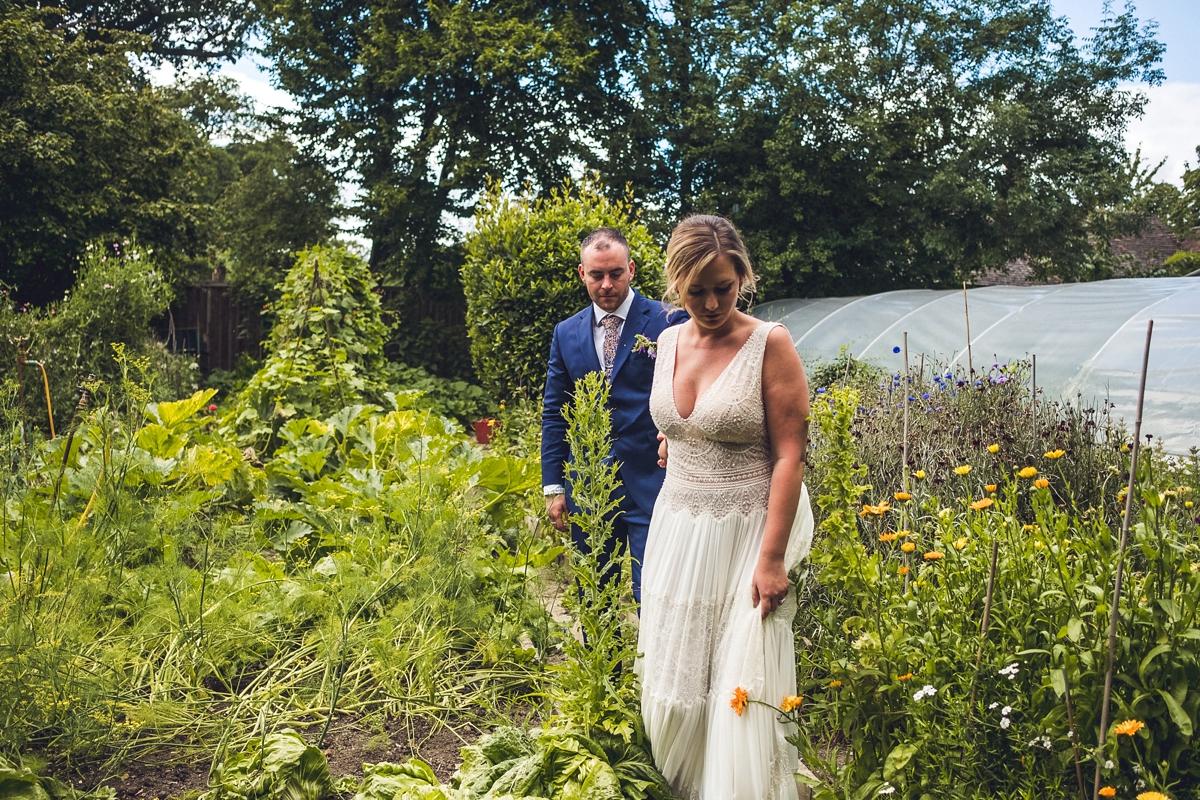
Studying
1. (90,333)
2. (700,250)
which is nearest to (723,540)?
(700,250)

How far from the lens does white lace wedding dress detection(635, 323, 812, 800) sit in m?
2.09

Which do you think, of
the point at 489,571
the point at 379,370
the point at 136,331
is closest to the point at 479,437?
the point at 379,370

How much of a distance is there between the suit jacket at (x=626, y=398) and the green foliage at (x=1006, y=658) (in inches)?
34.8

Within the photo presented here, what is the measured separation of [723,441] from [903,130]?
15.0 metres

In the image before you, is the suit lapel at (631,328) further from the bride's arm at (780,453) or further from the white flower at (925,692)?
the white flower at (925,692)

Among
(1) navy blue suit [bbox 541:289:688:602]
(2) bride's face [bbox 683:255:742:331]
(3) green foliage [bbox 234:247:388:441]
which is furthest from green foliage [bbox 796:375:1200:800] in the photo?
(3) green foliage [bbox 234:247:388:441]

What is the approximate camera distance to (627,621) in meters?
2.93

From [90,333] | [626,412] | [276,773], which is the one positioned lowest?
[276,773]

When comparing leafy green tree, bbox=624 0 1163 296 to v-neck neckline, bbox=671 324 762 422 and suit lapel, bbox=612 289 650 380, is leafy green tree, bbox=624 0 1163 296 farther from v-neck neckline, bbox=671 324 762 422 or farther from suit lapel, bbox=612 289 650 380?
v-neck neckline, bbox=671 324 762 422

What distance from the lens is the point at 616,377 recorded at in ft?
10.4

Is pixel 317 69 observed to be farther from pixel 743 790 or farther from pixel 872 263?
pixel 743 790

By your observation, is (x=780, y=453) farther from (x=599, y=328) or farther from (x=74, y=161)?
(x=74, y=161)

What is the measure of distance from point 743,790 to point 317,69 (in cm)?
1650

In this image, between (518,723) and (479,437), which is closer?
(518,723)
